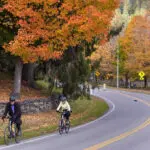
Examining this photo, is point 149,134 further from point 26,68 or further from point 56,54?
point 26,68

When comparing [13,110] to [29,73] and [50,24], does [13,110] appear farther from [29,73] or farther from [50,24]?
[29,73]

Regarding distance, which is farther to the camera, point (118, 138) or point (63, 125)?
point (63, 125)

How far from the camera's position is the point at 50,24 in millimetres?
24250

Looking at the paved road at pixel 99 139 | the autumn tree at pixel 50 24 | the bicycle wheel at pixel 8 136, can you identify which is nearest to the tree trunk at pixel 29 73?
the autumn tree at pixel 50 24

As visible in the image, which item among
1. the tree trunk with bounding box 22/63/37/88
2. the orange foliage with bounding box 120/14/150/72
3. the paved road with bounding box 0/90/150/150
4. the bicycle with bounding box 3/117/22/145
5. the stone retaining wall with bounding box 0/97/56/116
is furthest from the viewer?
the orange foliage with bounding box 120/14/150/72

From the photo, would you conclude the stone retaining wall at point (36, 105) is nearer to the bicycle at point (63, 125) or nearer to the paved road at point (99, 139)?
the paved road at point (99, 139)

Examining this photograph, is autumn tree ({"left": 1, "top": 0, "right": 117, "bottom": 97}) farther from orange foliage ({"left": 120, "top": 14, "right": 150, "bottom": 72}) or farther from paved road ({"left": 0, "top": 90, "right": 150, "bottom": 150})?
orange foliage ({"left": 120, "top": 14, "right": 150, "bottom": 72})

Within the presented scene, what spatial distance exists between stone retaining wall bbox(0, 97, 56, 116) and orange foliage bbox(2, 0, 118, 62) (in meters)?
2.85

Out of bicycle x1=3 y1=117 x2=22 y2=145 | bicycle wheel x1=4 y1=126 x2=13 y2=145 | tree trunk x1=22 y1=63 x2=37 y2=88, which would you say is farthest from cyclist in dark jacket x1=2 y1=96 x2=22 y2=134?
tree trunk x1=22 y1=63 x2=37 y2=88

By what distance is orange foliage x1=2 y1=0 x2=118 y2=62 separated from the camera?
76.7ft

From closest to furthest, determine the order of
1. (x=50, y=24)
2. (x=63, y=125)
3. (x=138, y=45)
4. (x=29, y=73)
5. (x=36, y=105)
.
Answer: (x=63, y=125), (x=50, y=24), (x=36, y=105), (x=29, y=73), (x=138, y=45)

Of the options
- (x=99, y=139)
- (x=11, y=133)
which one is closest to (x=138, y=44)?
(x=99, y=139)

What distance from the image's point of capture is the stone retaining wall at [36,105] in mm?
25870

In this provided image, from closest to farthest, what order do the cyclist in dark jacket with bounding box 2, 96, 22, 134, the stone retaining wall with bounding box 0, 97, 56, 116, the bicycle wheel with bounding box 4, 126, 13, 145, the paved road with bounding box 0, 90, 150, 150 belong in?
1. the paved road with bounding box 0, 90, 150, 150
2. the bicycle wheel with bounding box 4, 126, 13, 145
3. the cyclist in dark jacket with bounding box 2, 96, 22, 134
4. the stone retaining wall with bounding box 0, 97, 56, 116
